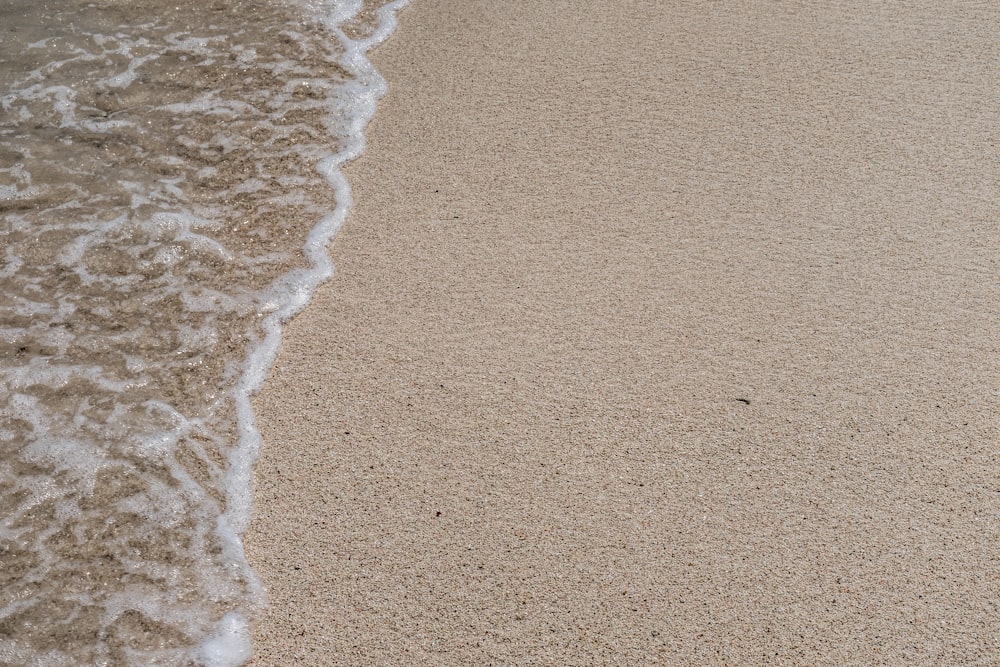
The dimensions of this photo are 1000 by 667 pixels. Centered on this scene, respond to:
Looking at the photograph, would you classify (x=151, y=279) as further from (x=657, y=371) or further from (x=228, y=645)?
(x=657, y=371)

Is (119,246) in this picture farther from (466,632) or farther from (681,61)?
(681,61)

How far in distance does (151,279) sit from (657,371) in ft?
5.12

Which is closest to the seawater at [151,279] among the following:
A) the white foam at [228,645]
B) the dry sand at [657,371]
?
the white foam at [228,645]

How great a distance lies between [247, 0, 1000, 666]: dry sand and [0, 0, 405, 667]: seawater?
15 cm

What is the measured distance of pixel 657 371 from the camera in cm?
245

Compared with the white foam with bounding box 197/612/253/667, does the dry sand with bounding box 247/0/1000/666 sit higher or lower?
higher

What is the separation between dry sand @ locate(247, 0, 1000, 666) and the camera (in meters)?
1.98

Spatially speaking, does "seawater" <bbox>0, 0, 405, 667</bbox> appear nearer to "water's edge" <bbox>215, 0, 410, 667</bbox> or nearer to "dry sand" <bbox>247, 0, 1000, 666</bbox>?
"water's edge" <bbox>215, 0, 410, 667</bbox>

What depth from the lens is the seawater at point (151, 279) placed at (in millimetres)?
2102

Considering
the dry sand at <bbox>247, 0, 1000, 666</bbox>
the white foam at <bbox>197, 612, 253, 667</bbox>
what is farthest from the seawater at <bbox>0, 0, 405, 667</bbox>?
the dry sand at <bbox>247, 0, 1000, 666</bbox>

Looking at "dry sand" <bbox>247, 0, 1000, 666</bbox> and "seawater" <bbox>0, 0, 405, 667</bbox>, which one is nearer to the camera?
"dry sand" <bbox>247, 0, 1000, 666</bbox>

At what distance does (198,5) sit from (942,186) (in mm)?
3167

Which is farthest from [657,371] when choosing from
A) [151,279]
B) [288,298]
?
[151,279]

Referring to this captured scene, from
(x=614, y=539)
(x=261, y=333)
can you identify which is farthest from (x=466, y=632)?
(x=261, y=333)
